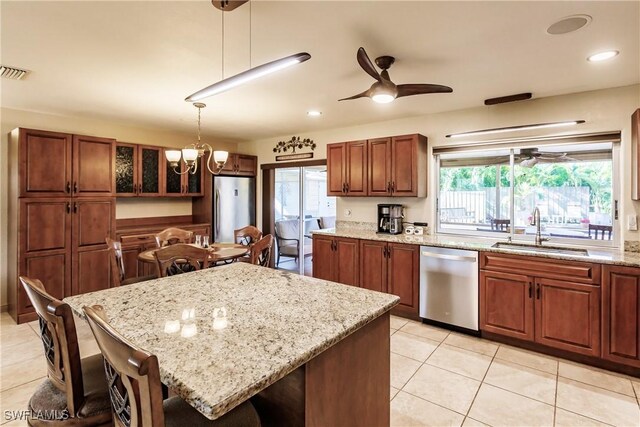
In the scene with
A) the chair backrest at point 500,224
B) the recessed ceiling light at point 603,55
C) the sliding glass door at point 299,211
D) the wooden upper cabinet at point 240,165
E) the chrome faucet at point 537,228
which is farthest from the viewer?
the sliding glass door at point 299,211

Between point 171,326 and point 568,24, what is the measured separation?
2.81 metres

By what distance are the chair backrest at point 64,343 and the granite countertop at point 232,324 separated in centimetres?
16

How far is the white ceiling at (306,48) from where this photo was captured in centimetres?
194

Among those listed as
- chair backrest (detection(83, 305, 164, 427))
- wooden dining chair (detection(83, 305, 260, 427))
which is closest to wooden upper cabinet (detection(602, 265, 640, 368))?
wooden dining chair (detection(83, 305, 260, 427))

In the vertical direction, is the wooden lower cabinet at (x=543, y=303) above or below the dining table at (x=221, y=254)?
below

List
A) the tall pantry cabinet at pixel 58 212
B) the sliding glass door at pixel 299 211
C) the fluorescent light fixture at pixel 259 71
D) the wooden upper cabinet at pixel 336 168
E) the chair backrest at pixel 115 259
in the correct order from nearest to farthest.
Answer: the fluorescent light fixture at pixel 259 71 < the chair backrest at pixel 115 259 < the tall pantry cabinet at pixel 58 212 < the wooden upper cabinet at pixel 336 168 < the sliding glass door at pixel 299 211

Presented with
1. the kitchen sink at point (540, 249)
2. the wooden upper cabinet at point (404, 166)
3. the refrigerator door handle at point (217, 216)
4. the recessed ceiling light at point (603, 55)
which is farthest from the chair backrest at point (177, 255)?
the recessed ceiling light at point (603, 55)

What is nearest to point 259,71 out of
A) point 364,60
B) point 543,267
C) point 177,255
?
point 364,60

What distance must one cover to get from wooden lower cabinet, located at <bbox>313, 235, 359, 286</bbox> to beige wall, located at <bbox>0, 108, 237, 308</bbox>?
8.94 feet

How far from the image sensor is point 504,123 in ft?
12.2

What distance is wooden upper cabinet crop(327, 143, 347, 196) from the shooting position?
461 centimetres

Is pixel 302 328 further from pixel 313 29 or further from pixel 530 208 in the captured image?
pixel 530 208

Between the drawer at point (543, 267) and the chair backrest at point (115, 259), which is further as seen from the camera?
the chair backrest at point (115, 259)

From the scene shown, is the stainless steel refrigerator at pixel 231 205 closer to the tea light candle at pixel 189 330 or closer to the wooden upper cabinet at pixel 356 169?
the wooden upper cabinet at pixel 356 169
